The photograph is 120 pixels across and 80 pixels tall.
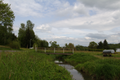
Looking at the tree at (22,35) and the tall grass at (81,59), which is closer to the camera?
the tall grass at (81,59)

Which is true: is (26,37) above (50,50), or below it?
above

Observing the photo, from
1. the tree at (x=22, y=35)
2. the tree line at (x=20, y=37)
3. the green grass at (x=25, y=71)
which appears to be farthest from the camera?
the tree at (x=22, y=35)

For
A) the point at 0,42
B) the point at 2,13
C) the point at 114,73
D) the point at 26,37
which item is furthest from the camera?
the point at 26,37

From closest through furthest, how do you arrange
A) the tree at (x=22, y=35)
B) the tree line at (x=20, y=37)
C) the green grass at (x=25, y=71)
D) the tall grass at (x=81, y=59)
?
the green grass at (x=25, y=71) → the tall grass at (x=81, y=59) → the tree line at (x=20, y=37) → the tree at (x=22, y=35)

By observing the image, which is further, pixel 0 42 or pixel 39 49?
pixel 0 42

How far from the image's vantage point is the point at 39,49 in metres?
23.1

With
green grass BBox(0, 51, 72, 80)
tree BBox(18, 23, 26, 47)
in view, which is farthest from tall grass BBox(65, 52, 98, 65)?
tree BBox(18, 23, 26, 47)

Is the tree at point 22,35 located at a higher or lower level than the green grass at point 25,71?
higher

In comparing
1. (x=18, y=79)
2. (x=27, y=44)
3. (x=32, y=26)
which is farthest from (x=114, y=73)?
(x=32, y=26)

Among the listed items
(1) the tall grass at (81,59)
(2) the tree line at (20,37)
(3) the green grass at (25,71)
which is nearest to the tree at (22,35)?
(2) the tree line at (20,37)

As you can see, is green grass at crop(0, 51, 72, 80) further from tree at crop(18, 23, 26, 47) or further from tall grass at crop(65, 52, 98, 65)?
tree at crop(18, 23, 26, 47)

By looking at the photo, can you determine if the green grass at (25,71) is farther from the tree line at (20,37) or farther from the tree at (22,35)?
the tree at (22,35)

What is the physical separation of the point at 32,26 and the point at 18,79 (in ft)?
201

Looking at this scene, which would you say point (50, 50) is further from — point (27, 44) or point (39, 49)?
point (27, 44)
